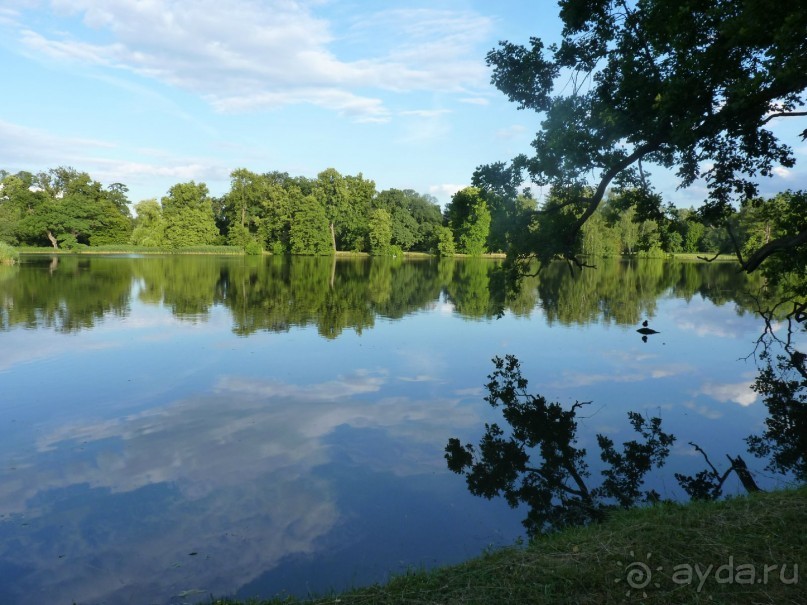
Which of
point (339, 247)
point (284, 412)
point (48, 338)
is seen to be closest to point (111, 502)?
point (284, 412)

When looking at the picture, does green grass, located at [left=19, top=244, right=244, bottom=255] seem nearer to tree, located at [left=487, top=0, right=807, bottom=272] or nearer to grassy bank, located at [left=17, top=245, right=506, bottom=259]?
grassy bank, located at [left=17, top=245, right=506, bottom=259]

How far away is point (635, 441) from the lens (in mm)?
10164

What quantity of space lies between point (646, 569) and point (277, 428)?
7299 millimetres

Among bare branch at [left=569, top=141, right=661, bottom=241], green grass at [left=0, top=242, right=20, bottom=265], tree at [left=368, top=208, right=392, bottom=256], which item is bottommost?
green grass at [left=0, top=242, right=20, bottom=265]

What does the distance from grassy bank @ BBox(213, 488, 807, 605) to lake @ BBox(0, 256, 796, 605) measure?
1315 millimetres

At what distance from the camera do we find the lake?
20.2ft

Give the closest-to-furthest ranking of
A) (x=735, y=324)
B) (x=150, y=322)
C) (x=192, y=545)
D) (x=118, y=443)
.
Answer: (x=192, y=545) < (x=118, y=443) < (x=150, y=322) < (x=735, y=324)

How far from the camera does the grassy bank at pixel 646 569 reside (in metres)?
4.23

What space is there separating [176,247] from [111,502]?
278 feet

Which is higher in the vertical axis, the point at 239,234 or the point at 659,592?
the point at 239,234

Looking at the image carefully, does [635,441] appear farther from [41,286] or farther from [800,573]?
[41,286]

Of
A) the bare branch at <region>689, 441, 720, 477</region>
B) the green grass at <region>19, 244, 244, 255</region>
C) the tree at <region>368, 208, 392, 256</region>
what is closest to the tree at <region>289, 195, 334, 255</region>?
the tree at <region>368, 208, 392, 256</region>

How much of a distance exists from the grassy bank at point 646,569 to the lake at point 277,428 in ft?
4.31

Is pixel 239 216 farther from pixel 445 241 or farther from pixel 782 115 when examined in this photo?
pixel 782 115
